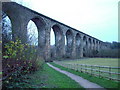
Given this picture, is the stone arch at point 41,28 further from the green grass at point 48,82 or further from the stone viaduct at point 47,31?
the green grass at point 48,82

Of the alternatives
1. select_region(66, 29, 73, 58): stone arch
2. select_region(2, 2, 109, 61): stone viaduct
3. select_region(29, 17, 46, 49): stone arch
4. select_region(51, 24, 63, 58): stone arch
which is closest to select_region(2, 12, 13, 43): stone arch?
select_region(2, 2, 109, 61): stone viaduct

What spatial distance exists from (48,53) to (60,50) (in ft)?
18.6

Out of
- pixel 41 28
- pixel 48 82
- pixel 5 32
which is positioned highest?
pixel 41 28

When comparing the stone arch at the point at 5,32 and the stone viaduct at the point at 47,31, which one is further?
the stone viaduct at the point at 47,31

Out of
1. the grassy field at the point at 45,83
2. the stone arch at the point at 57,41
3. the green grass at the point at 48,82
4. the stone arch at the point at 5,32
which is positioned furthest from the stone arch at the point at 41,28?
the grassy field at the point at 45,83

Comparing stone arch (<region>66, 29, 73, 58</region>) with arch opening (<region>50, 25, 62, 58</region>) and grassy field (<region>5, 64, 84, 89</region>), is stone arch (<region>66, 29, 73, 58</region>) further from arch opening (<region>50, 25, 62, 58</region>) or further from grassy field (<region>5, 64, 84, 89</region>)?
grassy field (<region>5, 64, 84, 89</region>)

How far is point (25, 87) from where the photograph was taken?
3668 mm

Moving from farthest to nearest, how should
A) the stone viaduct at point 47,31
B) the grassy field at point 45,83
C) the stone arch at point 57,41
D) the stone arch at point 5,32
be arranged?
the stone arch at point 57,41 → the stone viaduct at point 47,31 → the stone arch at point 5,32 → the grassy field at point 45,83

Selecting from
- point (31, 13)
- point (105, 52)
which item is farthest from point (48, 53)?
point (105, 52)

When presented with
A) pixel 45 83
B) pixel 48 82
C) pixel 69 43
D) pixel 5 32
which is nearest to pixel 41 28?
pixel 69 43

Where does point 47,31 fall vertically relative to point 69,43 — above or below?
above

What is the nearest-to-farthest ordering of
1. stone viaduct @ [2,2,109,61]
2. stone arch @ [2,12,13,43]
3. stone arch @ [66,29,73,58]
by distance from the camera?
stone arch @ [2,12,13,43], stone viaduct @ [2,2,109,61], stone arch @ [66,29,73,58]

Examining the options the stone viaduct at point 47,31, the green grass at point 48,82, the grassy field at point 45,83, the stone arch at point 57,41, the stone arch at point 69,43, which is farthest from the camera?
the stone arch at point 69,43

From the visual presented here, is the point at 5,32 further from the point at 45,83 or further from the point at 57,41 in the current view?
the point at 57,41
